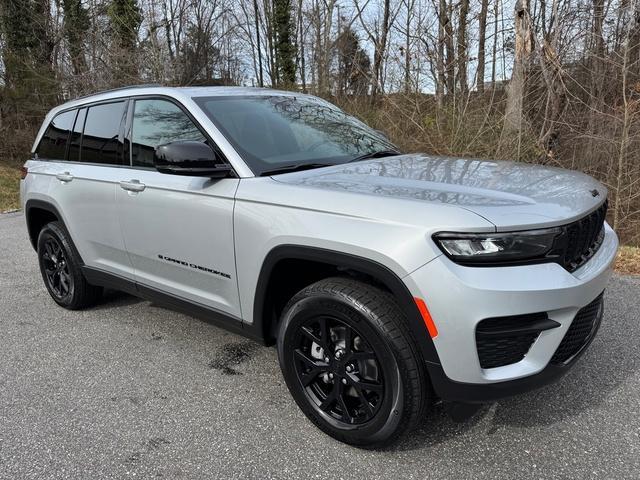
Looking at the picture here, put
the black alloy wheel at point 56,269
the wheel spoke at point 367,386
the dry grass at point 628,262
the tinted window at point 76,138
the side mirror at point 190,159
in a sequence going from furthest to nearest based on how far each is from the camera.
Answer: the dry grass at point 628,262, the black alloy wheel at point 56,269, the tinted window at point 76,138, the side mirror at point 190,159, the wheel spoke at point 367,386

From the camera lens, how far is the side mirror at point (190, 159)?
2756 millimetres

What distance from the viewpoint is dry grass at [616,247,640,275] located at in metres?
5.33

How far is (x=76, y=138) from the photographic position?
423 cm

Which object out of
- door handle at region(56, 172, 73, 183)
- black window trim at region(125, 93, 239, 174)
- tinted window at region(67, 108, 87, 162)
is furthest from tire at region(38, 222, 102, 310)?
black window trim at region(125, 93, 239, 174)

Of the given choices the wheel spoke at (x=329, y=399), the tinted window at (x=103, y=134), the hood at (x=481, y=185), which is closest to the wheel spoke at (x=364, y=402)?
the wheel spoke at (x=329, y=399)

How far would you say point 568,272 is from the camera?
7.37 feet

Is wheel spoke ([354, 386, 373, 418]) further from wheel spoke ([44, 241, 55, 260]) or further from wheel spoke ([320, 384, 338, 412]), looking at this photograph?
wheel spoke ([44, 241, 55, 260])

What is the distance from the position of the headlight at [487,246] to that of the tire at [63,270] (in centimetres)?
321

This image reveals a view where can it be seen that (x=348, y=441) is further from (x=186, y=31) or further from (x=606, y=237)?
(x=186, y=31)

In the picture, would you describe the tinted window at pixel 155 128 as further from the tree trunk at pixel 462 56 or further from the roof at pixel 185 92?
the tree trunk at pixel 462 56

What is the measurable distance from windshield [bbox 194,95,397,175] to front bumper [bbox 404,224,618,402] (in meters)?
1.26

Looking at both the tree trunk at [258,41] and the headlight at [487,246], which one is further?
the tree trunk at [258,41]

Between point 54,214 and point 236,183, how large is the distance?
234 cm

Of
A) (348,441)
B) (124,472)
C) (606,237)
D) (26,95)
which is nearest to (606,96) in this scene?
(606,237)
